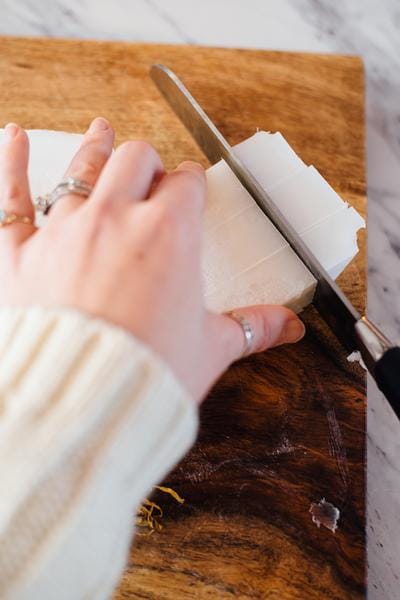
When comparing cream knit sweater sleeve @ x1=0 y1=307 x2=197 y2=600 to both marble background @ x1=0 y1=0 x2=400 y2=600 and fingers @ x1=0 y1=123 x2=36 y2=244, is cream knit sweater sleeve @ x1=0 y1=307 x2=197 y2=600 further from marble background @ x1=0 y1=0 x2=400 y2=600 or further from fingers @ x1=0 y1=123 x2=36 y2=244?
marble background @ x1=0 y1=0 x2=400 y2=600

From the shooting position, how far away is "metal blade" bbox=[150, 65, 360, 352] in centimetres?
90

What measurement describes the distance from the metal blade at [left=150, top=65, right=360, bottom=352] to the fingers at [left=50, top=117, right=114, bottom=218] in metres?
0.20

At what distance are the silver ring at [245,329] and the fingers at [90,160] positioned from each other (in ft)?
0.75

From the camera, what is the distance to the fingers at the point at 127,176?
0.71m

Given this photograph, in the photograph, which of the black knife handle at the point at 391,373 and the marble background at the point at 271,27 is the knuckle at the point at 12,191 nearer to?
the black knife handle at the point at 391,373

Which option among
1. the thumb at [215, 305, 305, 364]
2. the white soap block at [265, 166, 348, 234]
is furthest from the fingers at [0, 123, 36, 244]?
the white soap block at [265, 166, 348, 234]

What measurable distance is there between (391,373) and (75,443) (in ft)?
1.25

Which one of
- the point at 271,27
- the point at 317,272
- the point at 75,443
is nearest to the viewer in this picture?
the point at 75,443

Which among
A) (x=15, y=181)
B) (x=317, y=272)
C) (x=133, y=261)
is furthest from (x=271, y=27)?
(x=133, y=261)

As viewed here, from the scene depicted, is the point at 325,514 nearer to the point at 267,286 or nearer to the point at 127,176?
the point at 267,286

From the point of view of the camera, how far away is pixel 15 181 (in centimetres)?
79

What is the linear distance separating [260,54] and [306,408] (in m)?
0.63

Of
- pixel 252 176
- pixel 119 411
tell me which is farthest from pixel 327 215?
pixel 119 411

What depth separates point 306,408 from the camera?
0.94 meters
